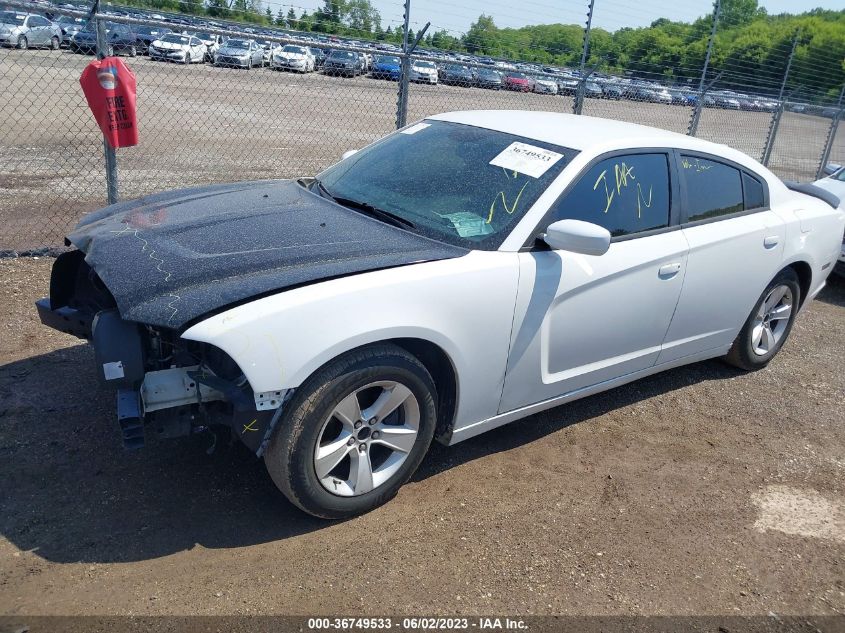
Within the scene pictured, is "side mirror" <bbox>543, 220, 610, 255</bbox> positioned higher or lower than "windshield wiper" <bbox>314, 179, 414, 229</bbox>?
A: higher

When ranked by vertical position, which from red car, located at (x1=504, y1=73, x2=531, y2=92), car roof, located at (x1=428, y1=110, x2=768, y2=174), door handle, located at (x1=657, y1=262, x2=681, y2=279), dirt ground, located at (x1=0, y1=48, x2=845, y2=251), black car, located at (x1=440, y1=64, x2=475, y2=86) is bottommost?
dirt ground, located at (x1=0, y1=48, x2=845, y2=251)

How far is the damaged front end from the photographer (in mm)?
2760

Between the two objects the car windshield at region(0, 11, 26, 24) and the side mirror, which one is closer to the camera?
the side mirror

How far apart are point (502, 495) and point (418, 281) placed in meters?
1.20

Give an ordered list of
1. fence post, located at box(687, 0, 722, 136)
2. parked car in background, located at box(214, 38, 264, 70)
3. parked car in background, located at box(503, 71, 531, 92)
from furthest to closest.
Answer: parked car in background, located at box(214, 38, 264, 70)
parked car in background, located at box(503, 71, 531, 92)
fence post, located at box(687, 0, 722, 136)

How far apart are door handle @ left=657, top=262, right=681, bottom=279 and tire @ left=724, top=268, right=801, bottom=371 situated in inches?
46.0

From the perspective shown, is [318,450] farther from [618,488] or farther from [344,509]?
[618,488]

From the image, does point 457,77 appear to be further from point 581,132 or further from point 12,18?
point 12,18

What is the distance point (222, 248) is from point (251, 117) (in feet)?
46.2

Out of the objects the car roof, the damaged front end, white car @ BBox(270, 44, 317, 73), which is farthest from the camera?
white car @ BBox(270, 44, 317, 73)

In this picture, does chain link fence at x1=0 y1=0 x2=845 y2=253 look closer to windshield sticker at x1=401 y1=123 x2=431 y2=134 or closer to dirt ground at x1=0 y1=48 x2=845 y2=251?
dirt ground at x1=0 y1=48 x2=845 y2=251

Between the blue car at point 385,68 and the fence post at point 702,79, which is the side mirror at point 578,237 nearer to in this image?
the blue car at point 385,68

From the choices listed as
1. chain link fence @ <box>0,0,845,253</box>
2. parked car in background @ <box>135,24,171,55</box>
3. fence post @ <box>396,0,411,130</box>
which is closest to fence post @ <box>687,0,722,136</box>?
chain link fence @ <box>0,0,845,253</box>

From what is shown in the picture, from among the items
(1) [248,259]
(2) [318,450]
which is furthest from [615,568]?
(1) [248,259]
